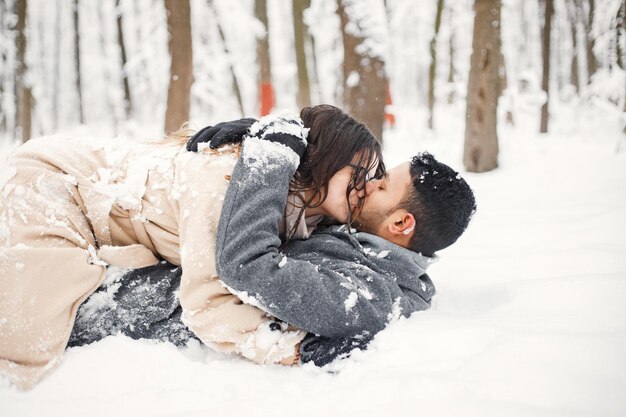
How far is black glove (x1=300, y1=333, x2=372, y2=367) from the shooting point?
166 cm

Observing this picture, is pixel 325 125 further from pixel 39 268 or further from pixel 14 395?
pixel 14 395

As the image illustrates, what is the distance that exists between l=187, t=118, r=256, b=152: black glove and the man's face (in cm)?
66

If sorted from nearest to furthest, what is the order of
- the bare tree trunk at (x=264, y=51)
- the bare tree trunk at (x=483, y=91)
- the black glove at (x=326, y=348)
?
the black glove at (x=326, y=348), the bare tree trunk at (x=483, y=91), the bare tree trunk at (x=264, y=51)

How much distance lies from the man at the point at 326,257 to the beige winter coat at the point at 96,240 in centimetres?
9

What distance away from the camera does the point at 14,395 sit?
1466 mm

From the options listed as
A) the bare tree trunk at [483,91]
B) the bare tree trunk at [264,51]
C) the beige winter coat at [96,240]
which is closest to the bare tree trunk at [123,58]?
the bare tree trunk at [264,51]

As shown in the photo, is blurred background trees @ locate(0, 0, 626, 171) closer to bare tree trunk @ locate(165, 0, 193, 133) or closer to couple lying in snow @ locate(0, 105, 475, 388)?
bare tree trunk @ locate(165, 0, 193, 133)

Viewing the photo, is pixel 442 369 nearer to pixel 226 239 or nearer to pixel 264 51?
pixel 226 239

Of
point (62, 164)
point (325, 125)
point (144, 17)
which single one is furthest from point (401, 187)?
point (144, 17)

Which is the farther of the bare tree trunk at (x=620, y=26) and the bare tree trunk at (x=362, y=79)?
the bare tree trunk at (x=620, y=26)

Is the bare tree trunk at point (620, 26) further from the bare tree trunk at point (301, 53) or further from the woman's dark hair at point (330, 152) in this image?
the woman's dark hair at point (330, 152)

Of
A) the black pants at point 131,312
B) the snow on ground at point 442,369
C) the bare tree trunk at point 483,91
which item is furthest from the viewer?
the bare tree trunk at point 483,91

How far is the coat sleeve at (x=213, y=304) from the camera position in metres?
1.67

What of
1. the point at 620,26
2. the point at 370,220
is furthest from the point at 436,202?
the point at 620,26
